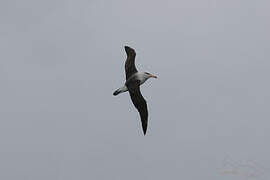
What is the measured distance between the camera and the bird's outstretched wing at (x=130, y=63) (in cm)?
3784

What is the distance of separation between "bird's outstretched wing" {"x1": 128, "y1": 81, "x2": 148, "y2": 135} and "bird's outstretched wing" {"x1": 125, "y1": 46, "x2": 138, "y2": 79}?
35.3 inches

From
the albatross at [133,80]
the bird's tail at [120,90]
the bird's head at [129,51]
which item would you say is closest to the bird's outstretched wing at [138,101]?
the albatross at [133,80]

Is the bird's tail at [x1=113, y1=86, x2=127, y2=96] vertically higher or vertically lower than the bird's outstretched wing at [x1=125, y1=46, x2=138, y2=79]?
lower

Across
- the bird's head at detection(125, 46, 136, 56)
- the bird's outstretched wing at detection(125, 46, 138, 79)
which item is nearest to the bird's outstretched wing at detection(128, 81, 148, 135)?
the bird's outstretched wing at detection(125, 46, 138, 79)

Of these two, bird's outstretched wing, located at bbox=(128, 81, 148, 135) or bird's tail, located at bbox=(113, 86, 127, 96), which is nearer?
bird's tail, located at bbox=(113, 86, 127, 96)

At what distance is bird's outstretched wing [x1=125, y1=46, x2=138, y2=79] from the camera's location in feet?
124

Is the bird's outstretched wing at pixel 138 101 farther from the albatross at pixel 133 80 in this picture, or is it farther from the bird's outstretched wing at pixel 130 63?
the bird's outstretched wing at pixel 130 63

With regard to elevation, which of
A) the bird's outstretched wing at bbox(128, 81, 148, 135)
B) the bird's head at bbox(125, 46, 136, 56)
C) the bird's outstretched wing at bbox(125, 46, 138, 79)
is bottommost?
the bird's outstretched wing at bbox(128, 81, 148, 135)

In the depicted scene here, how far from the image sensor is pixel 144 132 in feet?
125

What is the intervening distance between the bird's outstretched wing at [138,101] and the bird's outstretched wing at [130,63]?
0.90 metres

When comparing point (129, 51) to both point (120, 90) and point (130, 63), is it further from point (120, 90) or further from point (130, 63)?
point (120, 90)

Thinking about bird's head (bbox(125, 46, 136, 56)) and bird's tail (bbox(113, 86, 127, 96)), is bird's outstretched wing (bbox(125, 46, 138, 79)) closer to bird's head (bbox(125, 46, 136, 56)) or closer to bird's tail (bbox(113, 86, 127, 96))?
bird's head (bbox(125, 46, 136, 56))

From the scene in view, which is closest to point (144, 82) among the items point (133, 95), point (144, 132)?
point (133, 95)

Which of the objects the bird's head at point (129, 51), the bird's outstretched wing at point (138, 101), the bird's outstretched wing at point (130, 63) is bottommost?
the bird's outstretched wing at point (138, 101)
